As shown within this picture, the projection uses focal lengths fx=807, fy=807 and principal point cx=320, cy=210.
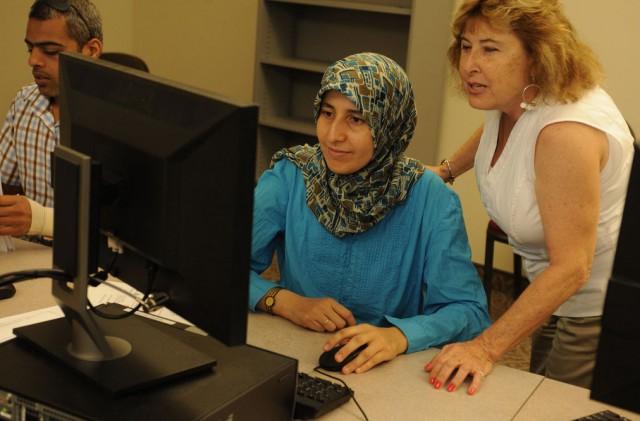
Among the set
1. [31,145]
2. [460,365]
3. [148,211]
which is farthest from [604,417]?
[31,145]

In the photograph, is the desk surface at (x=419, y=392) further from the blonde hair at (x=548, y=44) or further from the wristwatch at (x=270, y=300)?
the blonde hair at (x=548, y=44)

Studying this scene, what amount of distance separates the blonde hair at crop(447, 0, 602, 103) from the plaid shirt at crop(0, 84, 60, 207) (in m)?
1.28

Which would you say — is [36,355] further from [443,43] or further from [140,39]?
[140,39]

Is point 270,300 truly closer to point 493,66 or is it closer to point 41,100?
point 493,66

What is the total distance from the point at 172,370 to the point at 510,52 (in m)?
0.99

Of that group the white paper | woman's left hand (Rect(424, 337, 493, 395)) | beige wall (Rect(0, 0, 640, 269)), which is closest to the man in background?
the white paper

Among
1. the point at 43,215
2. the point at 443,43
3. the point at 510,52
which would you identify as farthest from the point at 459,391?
the point at 443,43

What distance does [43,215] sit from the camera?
6.26ft

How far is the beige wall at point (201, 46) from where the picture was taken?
12.5 ft

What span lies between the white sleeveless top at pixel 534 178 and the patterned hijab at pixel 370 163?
193 millimetres

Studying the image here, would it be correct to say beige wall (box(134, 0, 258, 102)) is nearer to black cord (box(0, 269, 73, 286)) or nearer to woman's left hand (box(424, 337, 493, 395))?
woman's left hand (box(424, 337, 493, 395))

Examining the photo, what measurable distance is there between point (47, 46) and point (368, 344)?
131cm

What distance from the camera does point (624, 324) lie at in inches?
34.6

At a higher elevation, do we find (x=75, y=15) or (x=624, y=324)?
(x=75, y=15)
